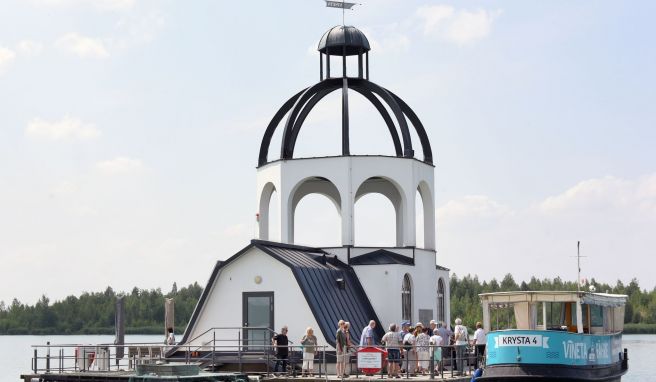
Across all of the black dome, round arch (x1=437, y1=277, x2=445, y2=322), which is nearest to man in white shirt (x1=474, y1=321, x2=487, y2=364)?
round arch (x1=437, y1=277, x2=445, y2=322)

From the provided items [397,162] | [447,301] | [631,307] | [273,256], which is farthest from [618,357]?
[631,307]

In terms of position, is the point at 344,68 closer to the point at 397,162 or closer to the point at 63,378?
the point at 397,162

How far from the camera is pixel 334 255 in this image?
41.3 meters

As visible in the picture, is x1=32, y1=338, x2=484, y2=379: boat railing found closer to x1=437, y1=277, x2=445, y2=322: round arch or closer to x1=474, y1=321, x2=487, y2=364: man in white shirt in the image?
x1=474, y1=321, x2=487, y2=364: man in white shirt

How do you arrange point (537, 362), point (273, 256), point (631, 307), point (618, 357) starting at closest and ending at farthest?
point (537, 362), point (273, 256), point (618, 357), point (631, 307)

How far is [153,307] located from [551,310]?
101 m

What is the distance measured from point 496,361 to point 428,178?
35.8 ft

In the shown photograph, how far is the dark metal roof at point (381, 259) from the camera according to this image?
135 ft

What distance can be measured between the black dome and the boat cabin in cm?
1084

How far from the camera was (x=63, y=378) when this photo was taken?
35344 mm

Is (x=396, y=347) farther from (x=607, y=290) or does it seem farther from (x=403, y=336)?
(x=607, y=290)

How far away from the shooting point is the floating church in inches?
1484

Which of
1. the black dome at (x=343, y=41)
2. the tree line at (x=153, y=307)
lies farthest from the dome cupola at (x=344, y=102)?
the tree line at (x=153, y=307)

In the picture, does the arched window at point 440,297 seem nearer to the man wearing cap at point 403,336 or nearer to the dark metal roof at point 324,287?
the dark metal roof at point 324,287
